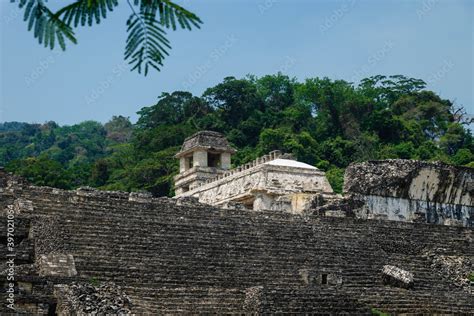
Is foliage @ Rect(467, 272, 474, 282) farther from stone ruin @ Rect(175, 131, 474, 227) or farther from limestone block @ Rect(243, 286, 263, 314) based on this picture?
limestone block @ Rect(243, 286, 263, 314)

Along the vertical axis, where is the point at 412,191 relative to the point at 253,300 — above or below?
above

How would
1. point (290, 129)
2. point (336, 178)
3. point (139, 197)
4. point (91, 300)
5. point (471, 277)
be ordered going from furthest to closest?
point (290, 129)
point (336, 178)
point (471, 277)
point (139, 197)
point (91, 300)

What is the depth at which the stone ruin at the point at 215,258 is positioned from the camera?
13062mm

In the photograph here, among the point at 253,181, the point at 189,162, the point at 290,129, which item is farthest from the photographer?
the point at 290,129

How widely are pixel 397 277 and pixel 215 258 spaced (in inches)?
124

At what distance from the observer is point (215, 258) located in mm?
15516

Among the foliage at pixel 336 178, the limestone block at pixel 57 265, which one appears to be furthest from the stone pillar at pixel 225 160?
the limestone block at pixel 57 265

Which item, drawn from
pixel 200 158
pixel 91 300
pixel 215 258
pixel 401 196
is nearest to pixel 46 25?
pixel 91 300

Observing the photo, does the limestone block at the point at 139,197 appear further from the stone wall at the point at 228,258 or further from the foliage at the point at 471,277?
the foliage at the point at 471,277

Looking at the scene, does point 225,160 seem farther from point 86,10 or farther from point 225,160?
point 86,10

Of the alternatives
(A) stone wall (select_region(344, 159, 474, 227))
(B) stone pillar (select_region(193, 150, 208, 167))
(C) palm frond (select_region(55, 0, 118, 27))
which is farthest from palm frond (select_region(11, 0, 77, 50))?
(B) stone pillar (select_region(193, 150, 208, 167))

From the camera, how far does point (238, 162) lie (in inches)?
1555

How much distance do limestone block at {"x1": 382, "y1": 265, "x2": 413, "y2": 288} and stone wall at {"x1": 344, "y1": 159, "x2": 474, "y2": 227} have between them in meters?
4.31

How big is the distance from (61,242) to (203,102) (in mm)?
35539
